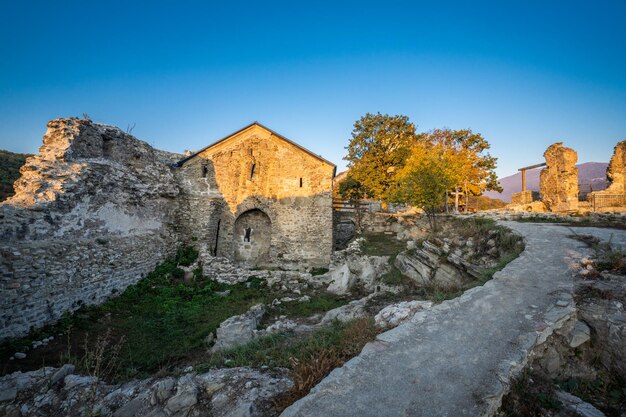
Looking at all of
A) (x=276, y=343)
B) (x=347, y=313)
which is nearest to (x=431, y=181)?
(x=347, y=313)

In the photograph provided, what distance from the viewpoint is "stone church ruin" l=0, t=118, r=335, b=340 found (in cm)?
791

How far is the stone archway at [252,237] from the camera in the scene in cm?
1576

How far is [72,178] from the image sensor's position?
9703 mm

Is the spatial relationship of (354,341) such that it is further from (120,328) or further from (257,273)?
(257,273)

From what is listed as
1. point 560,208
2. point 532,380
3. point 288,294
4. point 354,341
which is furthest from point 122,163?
point 560,208

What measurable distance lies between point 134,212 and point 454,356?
1360 cm

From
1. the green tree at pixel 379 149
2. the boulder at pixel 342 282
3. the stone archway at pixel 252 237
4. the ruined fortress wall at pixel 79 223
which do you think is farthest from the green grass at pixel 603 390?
the green tree at pixel 379 149

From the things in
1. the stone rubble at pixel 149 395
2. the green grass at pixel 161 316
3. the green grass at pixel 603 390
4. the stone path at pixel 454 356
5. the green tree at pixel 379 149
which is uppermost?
the green tree at pixel 379 149

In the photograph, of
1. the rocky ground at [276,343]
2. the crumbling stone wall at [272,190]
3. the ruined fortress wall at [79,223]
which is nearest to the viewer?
the rocky ground at [276,343]

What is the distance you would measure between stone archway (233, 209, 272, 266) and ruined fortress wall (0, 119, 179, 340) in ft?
11.6

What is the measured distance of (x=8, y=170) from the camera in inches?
811

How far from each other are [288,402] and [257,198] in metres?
13.3

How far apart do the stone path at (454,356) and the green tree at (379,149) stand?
18.8 meters

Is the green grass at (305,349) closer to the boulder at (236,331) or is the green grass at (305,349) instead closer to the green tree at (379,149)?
the boulder at (236,331)
